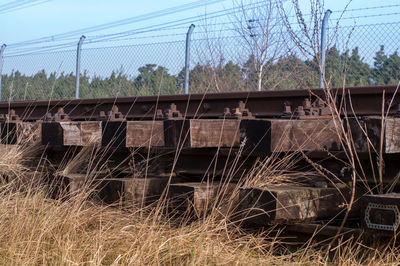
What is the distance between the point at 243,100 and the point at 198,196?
7.41ft

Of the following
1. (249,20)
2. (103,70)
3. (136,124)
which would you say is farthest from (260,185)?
(249,20)

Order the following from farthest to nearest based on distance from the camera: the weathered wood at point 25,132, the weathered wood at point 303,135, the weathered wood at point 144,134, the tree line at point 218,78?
the tree line at point 218,78 → the weathered wood at point 25,132 → the weathered wood at point 144,134 → the weathered wood at point 303,135

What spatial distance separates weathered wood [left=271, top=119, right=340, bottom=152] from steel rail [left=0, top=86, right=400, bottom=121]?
438mm

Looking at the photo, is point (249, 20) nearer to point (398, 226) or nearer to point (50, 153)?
point (50, 153)

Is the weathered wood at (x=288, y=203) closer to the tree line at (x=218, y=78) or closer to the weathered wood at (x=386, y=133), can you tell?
the weathered wood at (x=386, y=133)

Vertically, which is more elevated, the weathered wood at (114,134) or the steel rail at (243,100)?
the steel rail at (243,100)

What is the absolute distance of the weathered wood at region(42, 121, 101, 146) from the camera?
17.0ft

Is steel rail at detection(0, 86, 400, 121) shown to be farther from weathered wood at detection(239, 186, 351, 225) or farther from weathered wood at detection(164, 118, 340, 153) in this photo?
weathered wood at detection(239, 186, 351, 225)

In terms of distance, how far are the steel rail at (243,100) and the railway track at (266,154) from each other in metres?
0.01

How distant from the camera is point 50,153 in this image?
620 centimetres

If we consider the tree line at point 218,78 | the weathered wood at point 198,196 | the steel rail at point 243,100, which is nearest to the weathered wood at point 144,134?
the steel rail at point 243,100

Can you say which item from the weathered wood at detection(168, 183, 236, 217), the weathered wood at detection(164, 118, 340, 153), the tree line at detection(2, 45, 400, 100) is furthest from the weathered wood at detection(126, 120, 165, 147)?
the tree line at detection(2, 45, 400, 100)

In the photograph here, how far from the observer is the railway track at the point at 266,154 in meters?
3.67

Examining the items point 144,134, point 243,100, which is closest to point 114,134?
point 144,134
